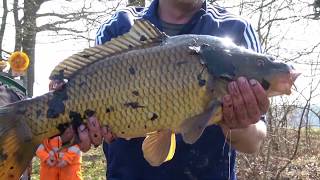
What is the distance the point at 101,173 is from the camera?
1162 centimetres

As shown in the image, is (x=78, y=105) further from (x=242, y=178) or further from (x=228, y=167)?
(x=242, y=178)

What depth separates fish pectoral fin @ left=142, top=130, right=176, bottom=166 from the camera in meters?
2.80

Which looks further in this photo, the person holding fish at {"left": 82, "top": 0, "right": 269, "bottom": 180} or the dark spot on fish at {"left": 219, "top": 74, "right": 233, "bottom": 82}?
the person holding fish at {"left": 82, "top": 0, "right": 269, "bottom": 180}

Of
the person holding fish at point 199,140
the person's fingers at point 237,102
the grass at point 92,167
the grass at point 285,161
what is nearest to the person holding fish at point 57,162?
the grass at point 285,161

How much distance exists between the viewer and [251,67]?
Result: 2.71 m

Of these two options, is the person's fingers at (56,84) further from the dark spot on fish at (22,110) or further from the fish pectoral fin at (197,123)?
the fish pectoral fin at (197,123)

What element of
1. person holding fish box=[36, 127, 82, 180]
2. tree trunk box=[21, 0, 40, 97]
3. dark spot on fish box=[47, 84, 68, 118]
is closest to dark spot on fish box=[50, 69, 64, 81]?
dark spot on fish box=[47, 84, 68, 118]

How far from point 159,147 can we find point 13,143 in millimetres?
690

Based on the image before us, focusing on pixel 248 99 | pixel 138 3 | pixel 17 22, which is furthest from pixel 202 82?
pixel 17 22

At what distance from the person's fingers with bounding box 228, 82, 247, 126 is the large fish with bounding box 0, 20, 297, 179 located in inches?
1.5

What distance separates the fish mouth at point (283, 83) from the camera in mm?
2684

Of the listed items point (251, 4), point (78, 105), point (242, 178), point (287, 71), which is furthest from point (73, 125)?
point (251, 4)

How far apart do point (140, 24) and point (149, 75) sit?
0.31 meters

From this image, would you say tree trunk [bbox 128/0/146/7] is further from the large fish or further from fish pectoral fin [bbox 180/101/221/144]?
fish pectoral fin [bbox 180/101/221/144]
